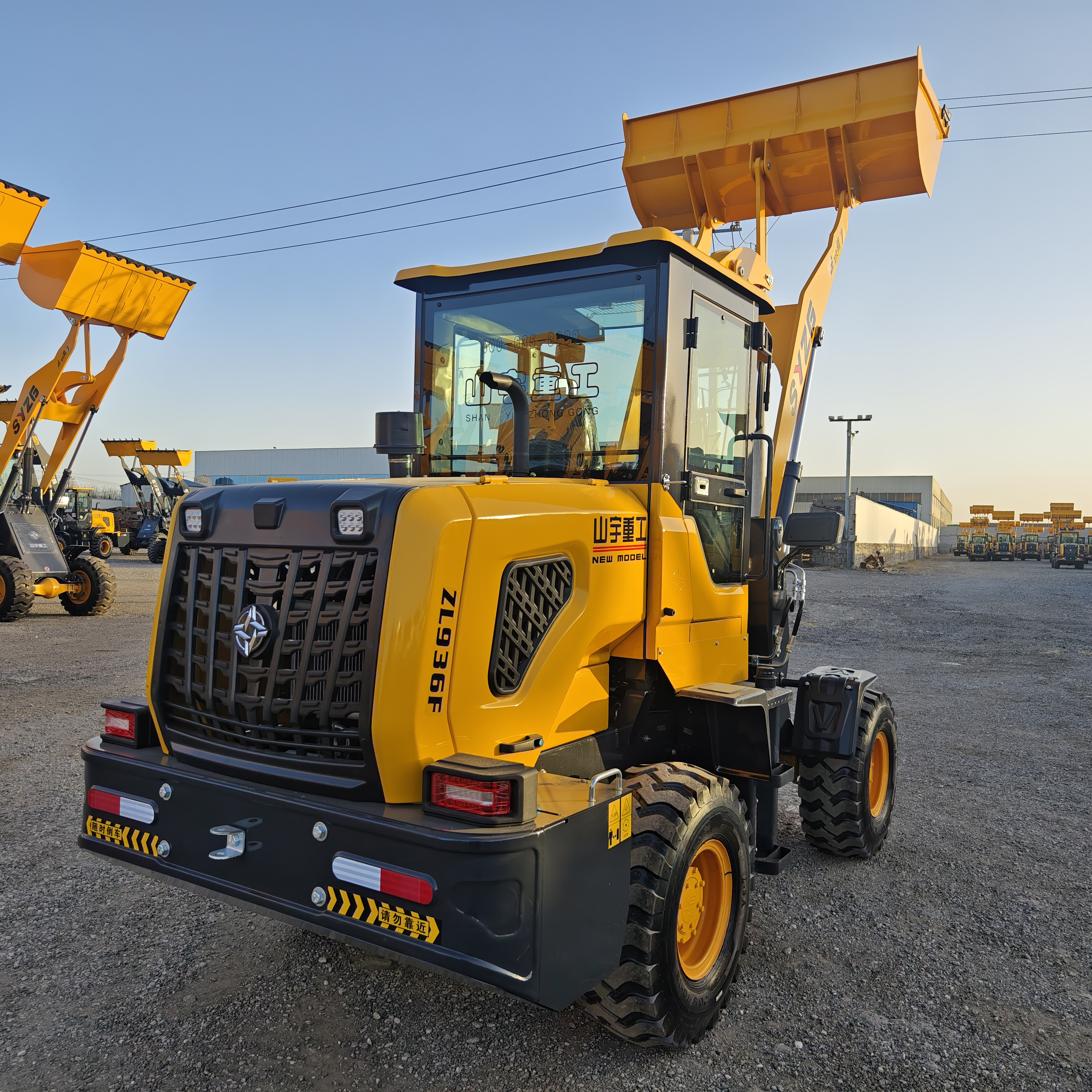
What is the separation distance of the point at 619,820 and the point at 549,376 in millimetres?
1878

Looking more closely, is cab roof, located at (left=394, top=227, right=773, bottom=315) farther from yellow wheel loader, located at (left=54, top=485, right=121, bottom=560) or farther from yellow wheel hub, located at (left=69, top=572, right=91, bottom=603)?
yellow wheel loader, located at (left=54, top=485, right=121, bottom=560)

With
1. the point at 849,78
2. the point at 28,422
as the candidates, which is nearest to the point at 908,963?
the point at 849,78

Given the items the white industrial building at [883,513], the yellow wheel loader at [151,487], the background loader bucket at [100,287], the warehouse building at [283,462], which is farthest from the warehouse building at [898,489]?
the background loader bucket at [100,287]

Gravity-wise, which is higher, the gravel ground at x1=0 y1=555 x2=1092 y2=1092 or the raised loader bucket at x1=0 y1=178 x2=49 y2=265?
the raised loader bucket at x1=0 y1=178 x2=49 y2=265

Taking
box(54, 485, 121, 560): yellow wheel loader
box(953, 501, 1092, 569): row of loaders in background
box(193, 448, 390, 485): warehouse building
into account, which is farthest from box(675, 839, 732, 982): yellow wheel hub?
box(193, 448, 390, 485): warehouse building

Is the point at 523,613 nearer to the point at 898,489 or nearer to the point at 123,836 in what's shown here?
the point at 123,836

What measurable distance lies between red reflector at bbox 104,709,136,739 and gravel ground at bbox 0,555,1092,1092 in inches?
39.7

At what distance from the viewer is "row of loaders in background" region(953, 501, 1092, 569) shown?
47.0 meters

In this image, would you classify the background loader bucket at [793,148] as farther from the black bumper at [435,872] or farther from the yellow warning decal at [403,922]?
the yellow warning decal at [403,922]

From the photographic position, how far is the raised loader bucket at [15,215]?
490 inches

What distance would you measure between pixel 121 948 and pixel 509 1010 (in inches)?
68.3

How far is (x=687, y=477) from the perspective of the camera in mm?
3699

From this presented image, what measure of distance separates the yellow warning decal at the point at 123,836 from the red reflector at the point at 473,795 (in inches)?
47.2

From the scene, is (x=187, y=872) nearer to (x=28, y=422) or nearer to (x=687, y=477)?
(x=687, y=477)
